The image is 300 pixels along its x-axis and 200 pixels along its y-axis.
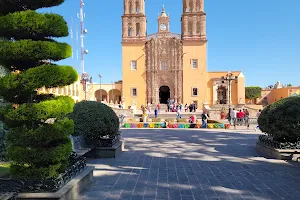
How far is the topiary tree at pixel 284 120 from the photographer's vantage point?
28.1ft

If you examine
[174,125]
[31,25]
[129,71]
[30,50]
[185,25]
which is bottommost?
[174,125]

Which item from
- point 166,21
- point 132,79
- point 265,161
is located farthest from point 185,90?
point 265,161

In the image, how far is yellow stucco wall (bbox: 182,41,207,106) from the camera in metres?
40.6

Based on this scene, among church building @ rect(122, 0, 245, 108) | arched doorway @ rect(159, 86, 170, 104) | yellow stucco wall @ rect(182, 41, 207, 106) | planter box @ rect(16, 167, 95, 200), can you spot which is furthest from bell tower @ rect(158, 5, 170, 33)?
planter box @ rect(16, 167, 95, 200)

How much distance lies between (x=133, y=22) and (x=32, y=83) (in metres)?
38.5

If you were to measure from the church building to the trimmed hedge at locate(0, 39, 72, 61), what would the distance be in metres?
35.6

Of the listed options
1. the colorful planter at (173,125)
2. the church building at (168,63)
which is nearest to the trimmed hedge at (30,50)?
the colorful planter at (173,125)

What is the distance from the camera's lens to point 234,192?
18.0ft

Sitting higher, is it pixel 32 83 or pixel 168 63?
pixel 168 63

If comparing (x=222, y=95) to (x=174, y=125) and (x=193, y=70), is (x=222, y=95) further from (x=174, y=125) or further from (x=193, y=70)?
(x=174, y=125)

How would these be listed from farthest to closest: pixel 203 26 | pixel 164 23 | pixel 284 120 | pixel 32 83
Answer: pixel 164 23 → pixel 203 26 → pixel 284 120 → pixel 32 83

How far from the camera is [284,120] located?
340 inches

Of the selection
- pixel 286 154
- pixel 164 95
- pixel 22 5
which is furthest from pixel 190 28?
pixel 22 5

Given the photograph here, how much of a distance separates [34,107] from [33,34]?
4.12 ft
